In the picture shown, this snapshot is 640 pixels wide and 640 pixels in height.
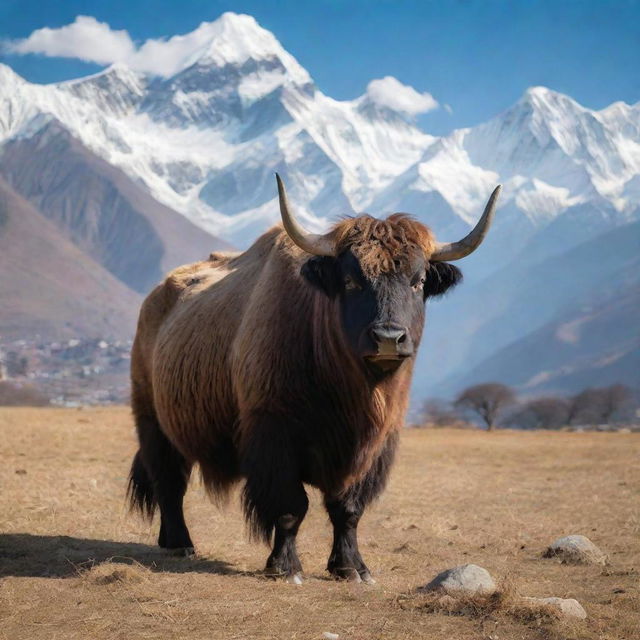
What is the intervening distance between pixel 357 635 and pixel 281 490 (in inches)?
93.6

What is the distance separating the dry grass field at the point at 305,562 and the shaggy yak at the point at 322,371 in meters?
0.78

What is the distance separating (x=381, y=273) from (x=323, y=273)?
649mm

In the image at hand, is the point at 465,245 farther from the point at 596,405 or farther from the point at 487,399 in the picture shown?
the point at 596,405

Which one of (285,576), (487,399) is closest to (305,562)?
(285,576)

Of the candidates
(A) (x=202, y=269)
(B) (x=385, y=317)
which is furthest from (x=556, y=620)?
(A) (x=202, y=269)

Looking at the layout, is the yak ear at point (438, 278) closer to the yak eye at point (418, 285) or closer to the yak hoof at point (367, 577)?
the yak eye at point (418, 285)

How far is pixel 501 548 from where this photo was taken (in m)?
11.6

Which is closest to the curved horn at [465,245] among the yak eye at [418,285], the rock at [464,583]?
the yak eye at [418,285]

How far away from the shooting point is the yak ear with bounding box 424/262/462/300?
9000 mm

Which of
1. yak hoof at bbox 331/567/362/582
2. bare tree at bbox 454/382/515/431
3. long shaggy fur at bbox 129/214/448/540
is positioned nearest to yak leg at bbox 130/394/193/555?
long shaggy fur at bbox 129/214/448/540

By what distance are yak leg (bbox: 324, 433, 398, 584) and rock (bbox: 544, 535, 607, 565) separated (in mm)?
2517

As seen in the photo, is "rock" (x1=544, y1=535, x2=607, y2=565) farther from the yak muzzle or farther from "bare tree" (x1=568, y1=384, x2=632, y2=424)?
"bare tree" (x1=568, y1=384, x2=632, y2=424)

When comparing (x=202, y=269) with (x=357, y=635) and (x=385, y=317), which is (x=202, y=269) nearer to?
(x=385, y=317)

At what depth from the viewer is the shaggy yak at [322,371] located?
27.5 feet
